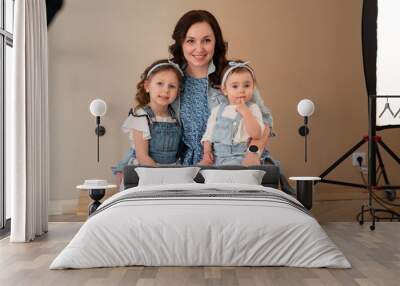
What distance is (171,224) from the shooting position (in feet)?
15.3

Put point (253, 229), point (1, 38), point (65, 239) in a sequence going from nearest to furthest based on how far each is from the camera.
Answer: point (253, 229) < point (65, 239) < point (1, 38)

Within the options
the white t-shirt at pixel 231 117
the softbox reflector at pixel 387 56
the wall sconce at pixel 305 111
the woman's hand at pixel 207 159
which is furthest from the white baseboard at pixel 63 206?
the softbox reflector at pixel 387 56

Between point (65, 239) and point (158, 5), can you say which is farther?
point (158, 5)

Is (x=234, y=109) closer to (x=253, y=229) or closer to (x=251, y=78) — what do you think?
(x=251, y=78)

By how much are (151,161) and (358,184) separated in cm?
244

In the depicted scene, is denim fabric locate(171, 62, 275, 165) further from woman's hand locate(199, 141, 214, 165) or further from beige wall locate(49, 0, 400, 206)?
beige wall locate(49, 0, 400, 206)

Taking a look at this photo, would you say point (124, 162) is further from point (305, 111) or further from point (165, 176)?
point (305, 111)

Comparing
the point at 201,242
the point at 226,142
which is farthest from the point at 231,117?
the point at 201,242

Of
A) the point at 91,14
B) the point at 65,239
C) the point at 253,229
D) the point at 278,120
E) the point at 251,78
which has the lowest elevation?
the point at 65,239

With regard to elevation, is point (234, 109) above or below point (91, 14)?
below

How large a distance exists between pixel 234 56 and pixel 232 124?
2.63 ft

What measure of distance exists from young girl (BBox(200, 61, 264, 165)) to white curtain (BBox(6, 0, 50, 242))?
1.86 m

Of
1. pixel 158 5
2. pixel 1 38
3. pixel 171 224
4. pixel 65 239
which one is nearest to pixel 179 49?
pixel 158 5

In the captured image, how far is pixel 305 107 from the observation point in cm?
714
